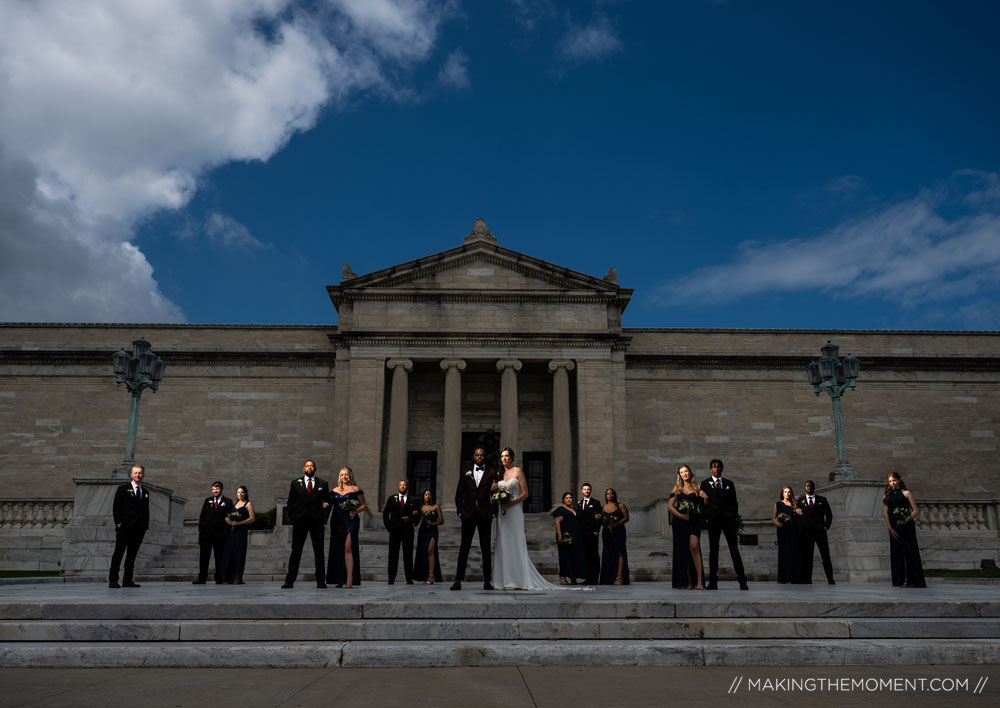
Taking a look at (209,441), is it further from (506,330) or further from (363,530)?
(506,330)

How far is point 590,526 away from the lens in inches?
581

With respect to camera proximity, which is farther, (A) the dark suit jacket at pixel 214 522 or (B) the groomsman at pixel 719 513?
(A) the dark suit jacket at pixel 214 522

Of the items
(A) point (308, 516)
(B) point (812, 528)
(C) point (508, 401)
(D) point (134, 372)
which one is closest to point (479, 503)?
(A) point (308, 516)

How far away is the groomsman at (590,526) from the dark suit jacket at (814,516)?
4.20 metres

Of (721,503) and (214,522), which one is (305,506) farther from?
(721,503)

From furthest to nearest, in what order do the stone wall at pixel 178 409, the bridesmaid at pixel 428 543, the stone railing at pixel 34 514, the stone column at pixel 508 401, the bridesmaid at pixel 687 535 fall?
the stone wall at pixel 178 409 < the stone column at pixel 508 401 < the stone railing at pixel 34 514 < the bridesmaid at pixel 428 543 < the bridesmaid at pixel 687 535

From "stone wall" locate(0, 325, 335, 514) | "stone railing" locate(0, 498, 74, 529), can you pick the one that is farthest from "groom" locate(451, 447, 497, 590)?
"stone wall" locate(0, 325, 335, 514)

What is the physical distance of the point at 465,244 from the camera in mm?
32094

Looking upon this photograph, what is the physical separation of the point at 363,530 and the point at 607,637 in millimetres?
19074

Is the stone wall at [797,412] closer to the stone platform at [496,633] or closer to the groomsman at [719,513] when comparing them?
the groomsman at [719,513]

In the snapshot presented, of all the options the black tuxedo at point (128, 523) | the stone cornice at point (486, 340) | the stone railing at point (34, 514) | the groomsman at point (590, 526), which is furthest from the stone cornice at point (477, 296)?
the black tuxedo at point (128, 523)

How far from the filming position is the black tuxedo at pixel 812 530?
15.4 m

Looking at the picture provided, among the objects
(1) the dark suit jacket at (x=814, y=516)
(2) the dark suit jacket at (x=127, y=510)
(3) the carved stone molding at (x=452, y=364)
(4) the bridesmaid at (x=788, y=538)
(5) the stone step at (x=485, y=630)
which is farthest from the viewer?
(3) the carved stone molding at (x=452, y=364)

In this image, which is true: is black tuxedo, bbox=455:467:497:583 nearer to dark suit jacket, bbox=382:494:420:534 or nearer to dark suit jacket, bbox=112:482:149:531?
dark suit jacket, bbox=382:494:420:534
